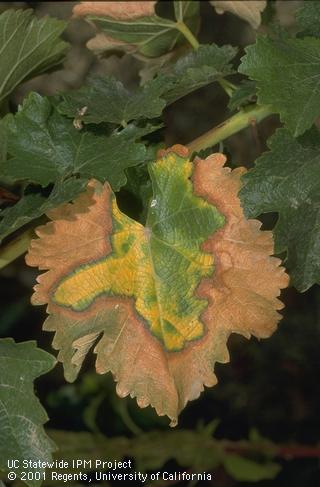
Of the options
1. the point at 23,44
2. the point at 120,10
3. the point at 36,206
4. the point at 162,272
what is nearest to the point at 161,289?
the point at 162,272

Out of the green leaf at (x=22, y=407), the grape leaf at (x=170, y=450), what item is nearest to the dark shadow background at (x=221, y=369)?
the grape leaf at (x=170, y=450)

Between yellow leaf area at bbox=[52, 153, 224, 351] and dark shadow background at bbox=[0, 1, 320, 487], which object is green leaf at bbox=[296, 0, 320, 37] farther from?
dark shadow background at bbox=[0, 1, 320, 487]

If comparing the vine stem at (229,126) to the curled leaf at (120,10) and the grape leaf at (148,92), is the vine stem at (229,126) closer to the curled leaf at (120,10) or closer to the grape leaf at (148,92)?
the grape leaf at (148,92)

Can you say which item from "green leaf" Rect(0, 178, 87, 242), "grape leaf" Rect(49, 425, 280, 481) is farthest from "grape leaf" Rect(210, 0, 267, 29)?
"grape leaf" Rect(49, 425, 280, 481)

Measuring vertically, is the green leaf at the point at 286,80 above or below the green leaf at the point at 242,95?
above

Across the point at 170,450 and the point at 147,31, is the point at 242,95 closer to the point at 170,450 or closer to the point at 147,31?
the point at 147,31
